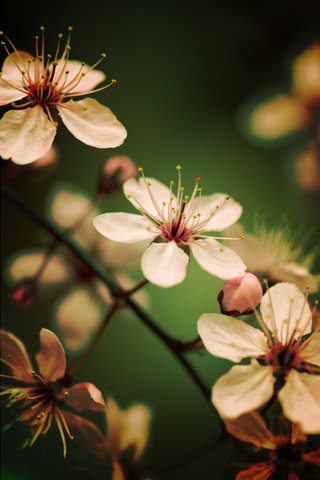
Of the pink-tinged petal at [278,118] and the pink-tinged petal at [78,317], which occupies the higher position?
the pink-tinged petal at [278,118]

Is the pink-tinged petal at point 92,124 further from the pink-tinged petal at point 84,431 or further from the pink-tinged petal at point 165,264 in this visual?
the pink-tinged petal at point 84,431

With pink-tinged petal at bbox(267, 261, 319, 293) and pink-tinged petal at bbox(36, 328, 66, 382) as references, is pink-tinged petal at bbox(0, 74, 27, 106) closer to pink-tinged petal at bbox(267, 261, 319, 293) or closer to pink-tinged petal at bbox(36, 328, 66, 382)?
pink-tinged petal at bbox(36, 328, 66, 382)

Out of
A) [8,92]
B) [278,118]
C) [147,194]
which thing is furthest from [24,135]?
[278,118]

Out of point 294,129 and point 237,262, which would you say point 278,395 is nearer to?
point 237,262

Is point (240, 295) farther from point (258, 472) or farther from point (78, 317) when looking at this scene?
point (78, 317)

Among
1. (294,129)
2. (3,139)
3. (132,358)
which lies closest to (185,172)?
(294,129)

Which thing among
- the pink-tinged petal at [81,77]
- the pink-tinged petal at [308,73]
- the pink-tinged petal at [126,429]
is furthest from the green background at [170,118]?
the pink-tinged petal at [81,77]
